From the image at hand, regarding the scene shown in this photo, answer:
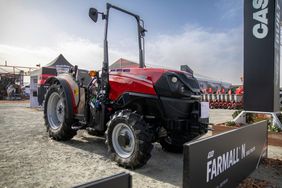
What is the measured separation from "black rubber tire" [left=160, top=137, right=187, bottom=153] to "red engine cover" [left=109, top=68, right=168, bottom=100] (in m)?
1.24

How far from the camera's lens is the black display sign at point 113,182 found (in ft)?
4.05

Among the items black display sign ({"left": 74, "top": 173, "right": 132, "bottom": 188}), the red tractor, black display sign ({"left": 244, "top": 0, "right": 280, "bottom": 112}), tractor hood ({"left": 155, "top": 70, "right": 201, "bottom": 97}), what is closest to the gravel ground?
the red tractor

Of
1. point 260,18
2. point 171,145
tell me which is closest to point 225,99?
point 260,18

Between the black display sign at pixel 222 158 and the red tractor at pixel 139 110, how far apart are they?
95 centimetres

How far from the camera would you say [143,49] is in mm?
5422

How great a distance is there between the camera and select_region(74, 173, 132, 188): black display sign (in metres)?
1.23

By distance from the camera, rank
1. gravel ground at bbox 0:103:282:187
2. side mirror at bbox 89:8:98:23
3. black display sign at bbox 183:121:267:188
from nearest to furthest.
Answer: black display sign at bbox 183:121:267:188 < gravel ground at bbox 0:103:282:187 < side mirror at bbox 89:8:98:23

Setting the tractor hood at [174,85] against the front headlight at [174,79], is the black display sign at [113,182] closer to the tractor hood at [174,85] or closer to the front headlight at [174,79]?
the tractor hood at [174,85]

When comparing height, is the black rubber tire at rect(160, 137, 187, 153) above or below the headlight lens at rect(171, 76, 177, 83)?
below

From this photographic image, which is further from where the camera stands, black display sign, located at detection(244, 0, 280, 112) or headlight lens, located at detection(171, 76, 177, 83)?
black display sign, located at detection(244, 0, 280, 112)

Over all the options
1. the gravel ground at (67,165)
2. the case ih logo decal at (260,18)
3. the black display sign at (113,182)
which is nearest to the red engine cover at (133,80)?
the gravel ground at (67,165)

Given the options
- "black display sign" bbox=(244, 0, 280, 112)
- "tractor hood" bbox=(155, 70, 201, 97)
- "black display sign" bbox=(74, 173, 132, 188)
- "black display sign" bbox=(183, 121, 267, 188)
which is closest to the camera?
"black display sign" bbox=(74, 173, 132, 188)

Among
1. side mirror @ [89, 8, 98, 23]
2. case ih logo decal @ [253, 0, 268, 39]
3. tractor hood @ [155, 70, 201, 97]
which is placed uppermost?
case ih logo decal @ [253, 0, 268, 39]

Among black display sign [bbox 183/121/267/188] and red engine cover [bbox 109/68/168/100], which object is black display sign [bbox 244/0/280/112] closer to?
black display sign [bbox 183/121/267/188]
